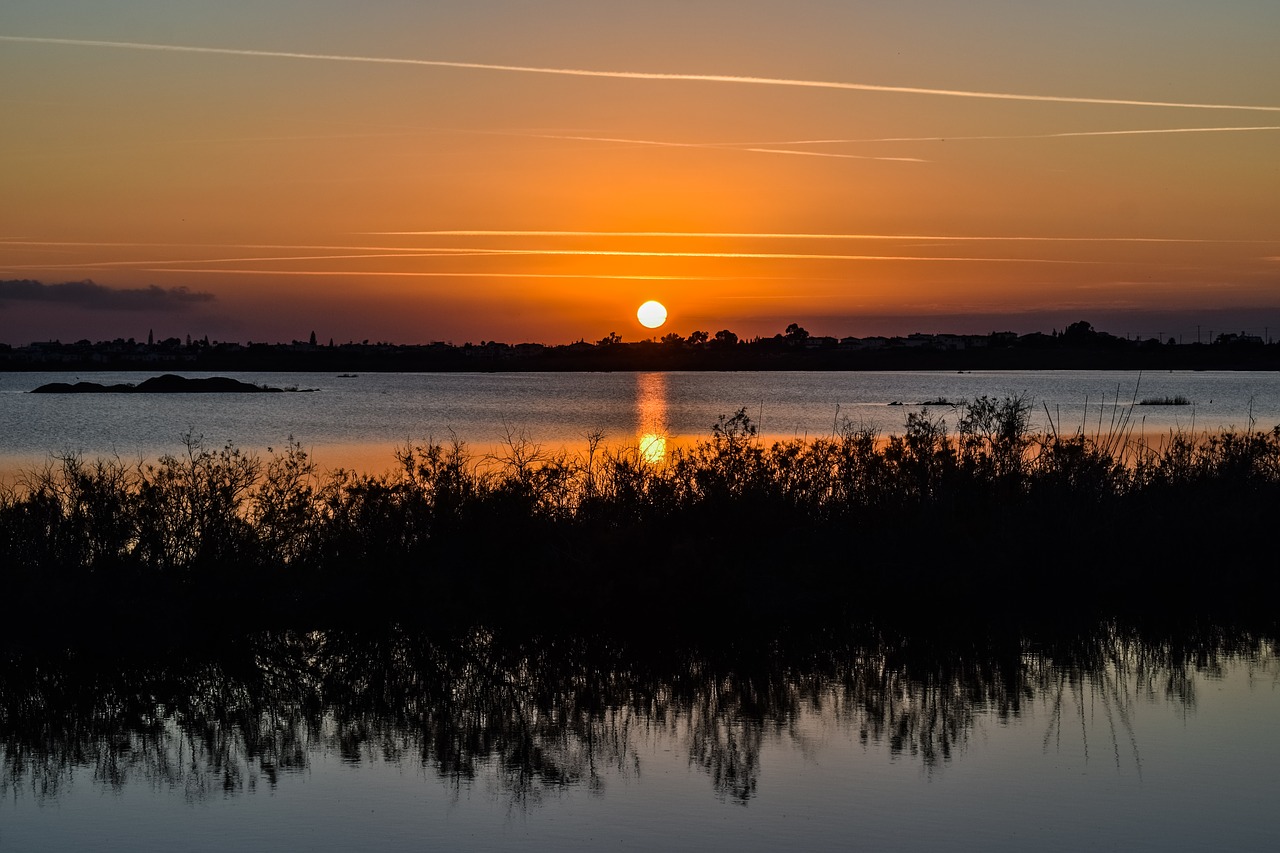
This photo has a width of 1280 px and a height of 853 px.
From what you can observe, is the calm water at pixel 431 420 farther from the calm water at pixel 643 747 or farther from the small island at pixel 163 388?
the calm water at pixel 643 747

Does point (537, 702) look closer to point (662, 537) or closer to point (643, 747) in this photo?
point (643, 747)

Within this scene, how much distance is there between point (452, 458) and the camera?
55.3ft

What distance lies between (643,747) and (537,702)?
1627mm

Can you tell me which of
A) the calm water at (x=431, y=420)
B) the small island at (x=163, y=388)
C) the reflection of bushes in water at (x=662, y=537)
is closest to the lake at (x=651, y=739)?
the reflection of bushes in water at (x=662, y=537)

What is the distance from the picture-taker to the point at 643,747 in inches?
401

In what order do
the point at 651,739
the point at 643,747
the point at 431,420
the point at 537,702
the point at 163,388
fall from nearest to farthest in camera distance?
1. the point at 643,747
2. the point at 651,739
3. the point at 537,702
4. the point at 431,420
5. the point at 163,388

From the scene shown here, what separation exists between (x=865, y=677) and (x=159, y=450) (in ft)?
113

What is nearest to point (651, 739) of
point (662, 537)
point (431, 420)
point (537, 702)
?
point (537, 702)

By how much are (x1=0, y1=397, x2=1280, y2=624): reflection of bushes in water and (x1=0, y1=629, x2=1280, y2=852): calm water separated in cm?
81

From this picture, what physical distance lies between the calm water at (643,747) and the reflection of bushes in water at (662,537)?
0.81m

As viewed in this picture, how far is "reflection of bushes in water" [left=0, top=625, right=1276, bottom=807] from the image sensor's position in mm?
9836

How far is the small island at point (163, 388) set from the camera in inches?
4442

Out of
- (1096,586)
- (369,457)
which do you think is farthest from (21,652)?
(369,457)

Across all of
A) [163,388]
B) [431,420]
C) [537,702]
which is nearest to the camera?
[537,702]
